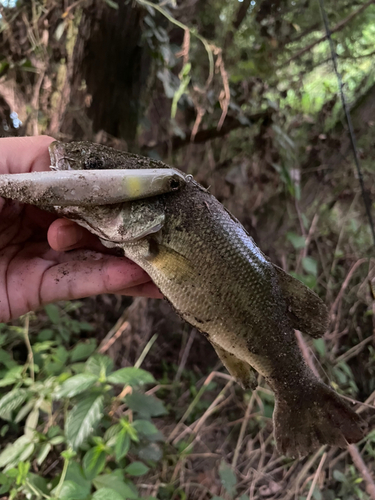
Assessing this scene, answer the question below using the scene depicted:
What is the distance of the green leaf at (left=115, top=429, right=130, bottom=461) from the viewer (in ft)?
3.27

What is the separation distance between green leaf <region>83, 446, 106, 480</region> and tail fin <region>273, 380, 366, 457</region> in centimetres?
56

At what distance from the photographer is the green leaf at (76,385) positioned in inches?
38.9

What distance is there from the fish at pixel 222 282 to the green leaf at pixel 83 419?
439mm

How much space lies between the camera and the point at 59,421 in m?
1.32

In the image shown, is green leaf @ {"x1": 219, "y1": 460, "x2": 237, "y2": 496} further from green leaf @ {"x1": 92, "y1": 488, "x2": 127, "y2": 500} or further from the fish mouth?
the fish mouth

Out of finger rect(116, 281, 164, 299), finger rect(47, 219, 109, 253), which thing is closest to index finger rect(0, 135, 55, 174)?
finger rect(47, 219, 109, 253)

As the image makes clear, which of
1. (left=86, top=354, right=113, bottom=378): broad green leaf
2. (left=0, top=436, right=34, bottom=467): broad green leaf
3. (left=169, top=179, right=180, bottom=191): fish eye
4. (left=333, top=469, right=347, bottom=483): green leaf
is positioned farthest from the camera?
(left=333, top=469, right=347, bottom=483): green leaf

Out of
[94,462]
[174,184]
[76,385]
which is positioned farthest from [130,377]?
[174,184]

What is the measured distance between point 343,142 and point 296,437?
6.03 feet

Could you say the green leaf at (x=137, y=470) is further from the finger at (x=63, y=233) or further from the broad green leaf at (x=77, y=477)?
the finger at (x=63, y=233)

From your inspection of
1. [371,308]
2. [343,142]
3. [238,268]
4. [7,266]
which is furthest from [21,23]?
[371,308]

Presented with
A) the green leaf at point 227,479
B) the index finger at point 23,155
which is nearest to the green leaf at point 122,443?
the green leaf at point 227,479

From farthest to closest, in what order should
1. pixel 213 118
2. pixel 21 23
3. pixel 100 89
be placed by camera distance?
pixel 213 118
pixel 100 89
pixel 21 23

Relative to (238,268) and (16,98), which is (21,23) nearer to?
(16,98)
